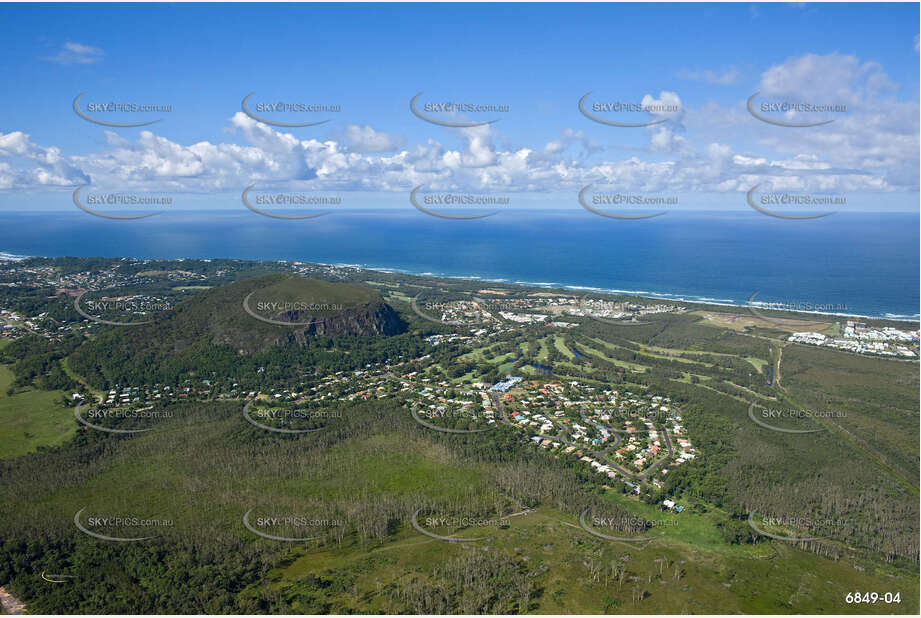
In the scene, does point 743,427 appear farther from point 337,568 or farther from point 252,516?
point 252,516

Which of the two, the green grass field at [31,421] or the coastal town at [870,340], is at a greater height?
the coastal town at [870,340]

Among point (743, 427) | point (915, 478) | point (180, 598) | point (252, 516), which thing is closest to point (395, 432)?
point (252, 516)

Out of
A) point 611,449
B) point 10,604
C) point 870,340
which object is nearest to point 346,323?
point 611,449

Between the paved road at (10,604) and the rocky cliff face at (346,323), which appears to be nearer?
the paved road at (10,604)

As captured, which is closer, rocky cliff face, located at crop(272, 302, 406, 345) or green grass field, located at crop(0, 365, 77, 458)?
green grass field, located at crop(0, 365, 77, 458)

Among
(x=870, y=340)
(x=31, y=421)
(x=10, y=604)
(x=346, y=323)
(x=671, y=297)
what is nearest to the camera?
(x=10, y=604)

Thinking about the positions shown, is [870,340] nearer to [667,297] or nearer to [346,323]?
[667,297]

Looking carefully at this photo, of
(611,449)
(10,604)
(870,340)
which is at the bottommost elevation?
(10,604)

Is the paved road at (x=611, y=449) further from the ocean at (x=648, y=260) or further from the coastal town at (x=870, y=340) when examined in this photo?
the ocean at (x=648, y=260)

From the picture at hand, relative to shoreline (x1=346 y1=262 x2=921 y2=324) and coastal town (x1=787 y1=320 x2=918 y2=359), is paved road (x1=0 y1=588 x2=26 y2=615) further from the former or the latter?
shoreline (x1=346 y1=262 x2=921 y2=324)

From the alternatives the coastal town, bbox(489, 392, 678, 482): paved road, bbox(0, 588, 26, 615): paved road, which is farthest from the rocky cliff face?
the coastal town

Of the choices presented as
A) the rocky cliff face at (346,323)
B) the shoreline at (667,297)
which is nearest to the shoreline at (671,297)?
the shoreline at (667,297)
